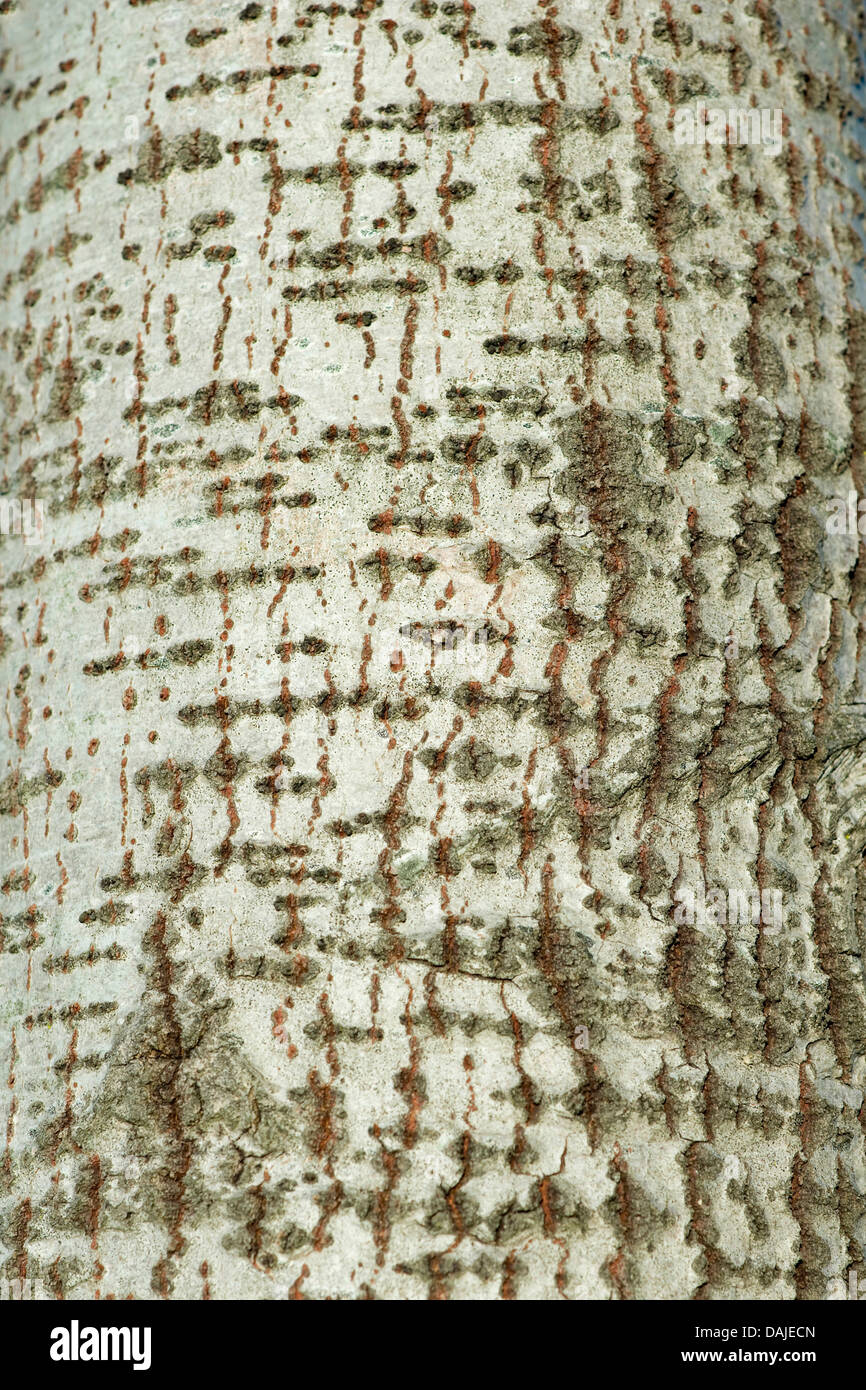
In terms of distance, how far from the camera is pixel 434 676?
1.63 metres

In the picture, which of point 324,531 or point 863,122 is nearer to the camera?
point 324,531

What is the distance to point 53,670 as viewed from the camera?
1.83 metres

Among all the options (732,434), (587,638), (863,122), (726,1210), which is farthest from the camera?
(863,122)

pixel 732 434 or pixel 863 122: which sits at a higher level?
pixel 863 122

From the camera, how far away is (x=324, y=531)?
1.69 m

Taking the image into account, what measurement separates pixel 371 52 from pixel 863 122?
2.88ft

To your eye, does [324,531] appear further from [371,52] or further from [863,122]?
[863,122]

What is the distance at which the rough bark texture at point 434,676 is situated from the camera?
1.55m

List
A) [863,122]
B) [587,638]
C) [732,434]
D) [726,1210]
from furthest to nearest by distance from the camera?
1. [863,122]
2. [732,434]
3. [587,638]
4. [726,1210]

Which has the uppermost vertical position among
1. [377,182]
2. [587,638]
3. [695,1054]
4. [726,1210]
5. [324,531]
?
[377,182]

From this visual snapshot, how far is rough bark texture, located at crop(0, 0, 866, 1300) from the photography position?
1549 millimetres

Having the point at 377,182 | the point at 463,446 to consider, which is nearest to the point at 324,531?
the point at 463,446

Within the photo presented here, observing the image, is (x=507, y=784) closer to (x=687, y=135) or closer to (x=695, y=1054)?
(x=695, y=1054)

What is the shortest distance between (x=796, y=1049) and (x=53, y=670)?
1.18 metres
